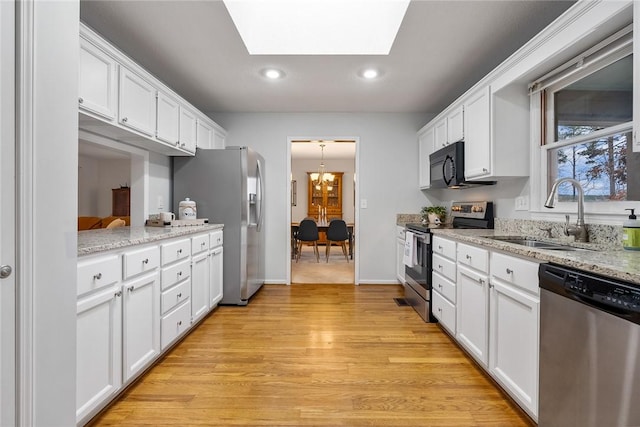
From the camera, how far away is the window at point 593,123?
5.66 feet

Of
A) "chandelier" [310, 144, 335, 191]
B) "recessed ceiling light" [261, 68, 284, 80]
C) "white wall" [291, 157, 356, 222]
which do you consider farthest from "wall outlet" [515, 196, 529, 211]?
"white wall" [291, 157, 356, 222]

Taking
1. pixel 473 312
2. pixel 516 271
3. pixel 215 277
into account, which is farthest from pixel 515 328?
pixel 215 277

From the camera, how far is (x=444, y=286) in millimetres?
2586

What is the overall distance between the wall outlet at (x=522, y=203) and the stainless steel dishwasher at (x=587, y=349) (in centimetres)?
133

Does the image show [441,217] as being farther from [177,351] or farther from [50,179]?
[50,179]

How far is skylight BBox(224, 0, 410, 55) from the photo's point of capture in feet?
8.09

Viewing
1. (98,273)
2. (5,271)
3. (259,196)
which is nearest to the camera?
(5,271)

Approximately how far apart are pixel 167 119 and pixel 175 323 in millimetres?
1686

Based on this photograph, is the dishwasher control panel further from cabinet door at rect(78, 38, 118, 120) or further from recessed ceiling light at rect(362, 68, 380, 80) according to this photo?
cabinet door at rect(78, 38, 118, 120)

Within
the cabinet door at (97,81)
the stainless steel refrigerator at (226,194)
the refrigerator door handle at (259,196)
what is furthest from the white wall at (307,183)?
the cabinet door at (97,81)

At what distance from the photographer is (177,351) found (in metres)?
2.29

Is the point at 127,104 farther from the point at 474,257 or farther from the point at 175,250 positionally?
the point at 474,257

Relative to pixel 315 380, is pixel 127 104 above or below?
above

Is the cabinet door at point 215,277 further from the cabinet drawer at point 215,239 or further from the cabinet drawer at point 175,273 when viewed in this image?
the cabinet drawer at point 175,273
